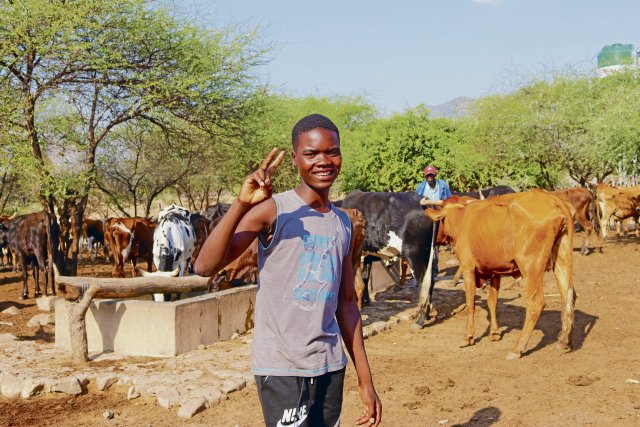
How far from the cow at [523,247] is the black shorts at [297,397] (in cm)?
548

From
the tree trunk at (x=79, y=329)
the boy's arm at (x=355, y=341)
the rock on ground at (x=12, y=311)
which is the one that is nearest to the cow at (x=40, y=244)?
the rock on ground at (x=12, y=311)

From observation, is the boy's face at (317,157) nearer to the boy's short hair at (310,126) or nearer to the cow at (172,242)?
the boy's short hair at (310,126)

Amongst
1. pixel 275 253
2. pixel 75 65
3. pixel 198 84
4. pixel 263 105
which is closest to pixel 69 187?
pixel 75 65

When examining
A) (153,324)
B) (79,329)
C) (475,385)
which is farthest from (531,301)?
→ (79,329)

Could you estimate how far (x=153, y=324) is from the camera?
8711 millimetres

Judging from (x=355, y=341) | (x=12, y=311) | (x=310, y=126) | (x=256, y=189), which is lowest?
(x=12, y=311)

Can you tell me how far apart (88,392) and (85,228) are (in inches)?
664

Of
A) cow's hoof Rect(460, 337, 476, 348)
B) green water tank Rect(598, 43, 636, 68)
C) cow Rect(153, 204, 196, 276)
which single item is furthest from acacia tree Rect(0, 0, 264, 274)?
green water tank Rect(598, 43, 636, 68)

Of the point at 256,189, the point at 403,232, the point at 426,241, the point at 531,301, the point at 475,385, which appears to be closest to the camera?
the point at 256,189

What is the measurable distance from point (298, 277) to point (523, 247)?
18.7 ft

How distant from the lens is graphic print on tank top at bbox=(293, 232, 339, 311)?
9.91 ft

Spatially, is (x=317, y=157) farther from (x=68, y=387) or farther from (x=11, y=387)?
(x=11, y=387)

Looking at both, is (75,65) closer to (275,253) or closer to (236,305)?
(236,305)

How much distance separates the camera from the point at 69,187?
47.9ft
